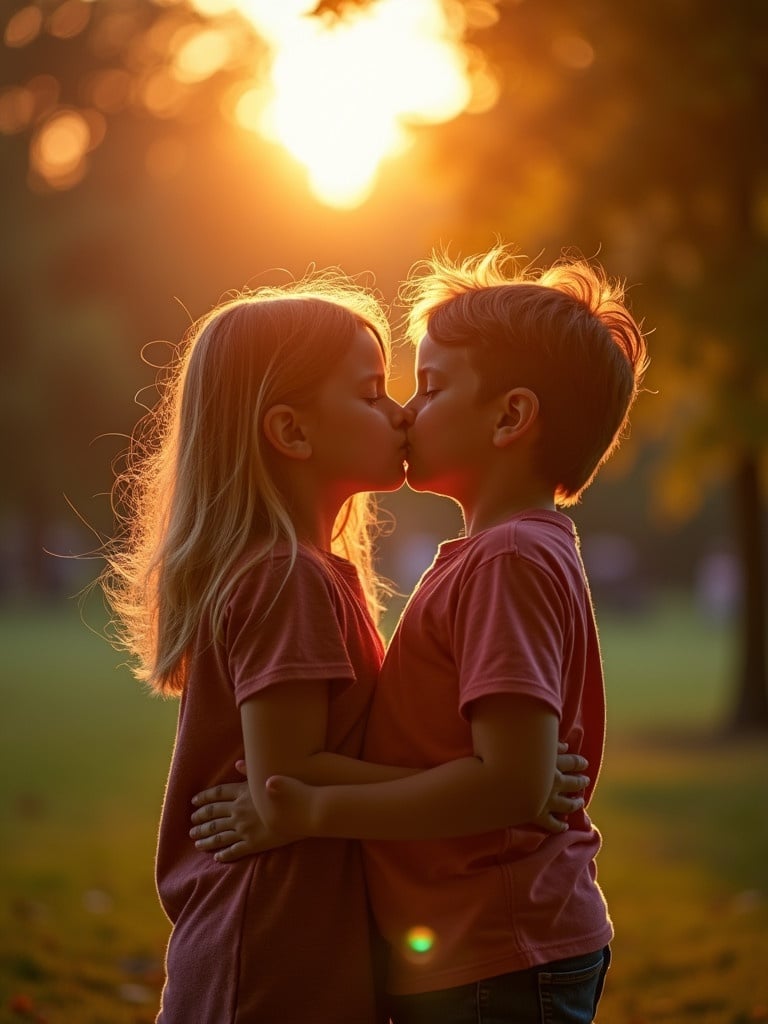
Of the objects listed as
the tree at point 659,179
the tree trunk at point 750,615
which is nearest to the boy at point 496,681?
the tree at point 659,179

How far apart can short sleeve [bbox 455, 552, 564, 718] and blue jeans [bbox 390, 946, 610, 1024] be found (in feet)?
1.64

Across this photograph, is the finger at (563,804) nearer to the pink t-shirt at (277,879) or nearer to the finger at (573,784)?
the finger at (573,784)

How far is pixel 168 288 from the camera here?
1208 inches

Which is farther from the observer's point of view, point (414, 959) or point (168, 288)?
point (168, 288)

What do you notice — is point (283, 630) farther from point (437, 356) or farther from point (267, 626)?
point (437, 356)

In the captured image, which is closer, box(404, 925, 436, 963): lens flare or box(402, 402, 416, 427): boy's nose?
→ box(404, 925, 436, 963): lens flare

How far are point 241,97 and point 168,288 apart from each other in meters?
20.8

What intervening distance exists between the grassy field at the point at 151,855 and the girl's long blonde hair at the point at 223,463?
234cm

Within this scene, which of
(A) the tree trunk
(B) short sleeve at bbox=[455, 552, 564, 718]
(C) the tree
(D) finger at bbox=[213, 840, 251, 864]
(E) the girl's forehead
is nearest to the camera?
(B) short sleeve at bbox=[455, 552, 564, 718]

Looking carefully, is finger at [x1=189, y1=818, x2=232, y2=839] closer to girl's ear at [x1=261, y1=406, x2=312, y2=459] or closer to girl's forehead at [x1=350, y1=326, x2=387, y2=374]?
girl's ear at [x1=261, y1=406, x2=312, y2=459]

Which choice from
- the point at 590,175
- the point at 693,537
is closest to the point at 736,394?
the point at 590,175

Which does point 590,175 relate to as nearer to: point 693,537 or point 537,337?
point 537,337

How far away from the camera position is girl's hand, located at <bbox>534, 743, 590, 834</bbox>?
239 cm

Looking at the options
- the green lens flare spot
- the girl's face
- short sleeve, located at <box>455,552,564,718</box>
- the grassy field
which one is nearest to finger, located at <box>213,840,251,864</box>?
the green lens flare spot
